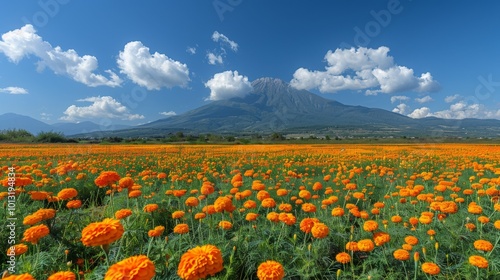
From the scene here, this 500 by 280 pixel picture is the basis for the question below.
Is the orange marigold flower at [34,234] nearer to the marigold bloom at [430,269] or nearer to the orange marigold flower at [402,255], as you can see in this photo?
the orange marigold flower at [402,255]

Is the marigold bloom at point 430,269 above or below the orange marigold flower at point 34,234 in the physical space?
below

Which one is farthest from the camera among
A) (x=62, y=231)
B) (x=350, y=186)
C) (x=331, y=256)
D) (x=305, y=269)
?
(x=350, y=186)

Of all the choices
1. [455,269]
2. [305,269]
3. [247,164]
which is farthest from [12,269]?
[247,164]

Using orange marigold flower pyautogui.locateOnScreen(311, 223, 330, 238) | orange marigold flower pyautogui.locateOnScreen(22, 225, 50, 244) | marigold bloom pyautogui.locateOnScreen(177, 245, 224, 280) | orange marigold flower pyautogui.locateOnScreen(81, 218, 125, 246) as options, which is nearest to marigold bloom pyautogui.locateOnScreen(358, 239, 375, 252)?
orange marigold flower pyautogui.locateOnScreen(311, 223, 330, 238)

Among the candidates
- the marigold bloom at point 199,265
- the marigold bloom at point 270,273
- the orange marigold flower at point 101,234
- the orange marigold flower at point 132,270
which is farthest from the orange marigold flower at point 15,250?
the marigold bloom at point 270,273

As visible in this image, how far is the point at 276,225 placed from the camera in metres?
3.96

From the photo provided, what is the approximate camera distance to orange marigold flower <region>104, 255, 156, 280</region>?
1516 mm

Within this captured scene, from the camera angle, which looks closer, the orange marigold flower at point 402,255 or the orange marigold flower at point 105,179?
the orange marigold flower at point 402,255

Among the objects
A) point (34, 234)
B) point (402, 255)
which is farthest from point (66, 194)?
point (402, 255)

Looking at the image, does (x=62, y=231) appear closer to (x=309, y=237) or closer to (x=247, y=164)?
(x=309, y=237)

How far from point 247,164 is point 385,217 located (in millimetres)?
6409

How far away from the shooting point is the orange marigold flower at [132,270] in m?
1.52

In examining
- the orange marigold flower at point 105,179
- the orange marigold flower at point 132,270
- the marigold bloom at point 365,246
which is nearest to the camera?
the orange marigold flower at point 132,270

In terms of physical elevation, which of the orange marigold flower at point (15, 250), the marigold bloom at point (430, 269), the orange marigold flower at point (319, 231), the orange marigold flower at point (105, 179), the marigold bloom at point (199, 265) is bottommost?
the marigold bloom at point (430, 269)
